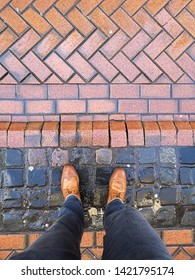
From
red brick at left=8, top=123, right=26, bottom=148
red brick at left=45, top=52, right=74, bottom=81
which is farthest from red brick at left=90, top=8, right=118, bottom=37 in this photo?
red brick at left=8, top=123, right=26, bottom=148

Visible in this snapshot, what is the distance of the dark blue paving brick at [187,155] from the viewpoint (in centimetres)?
259

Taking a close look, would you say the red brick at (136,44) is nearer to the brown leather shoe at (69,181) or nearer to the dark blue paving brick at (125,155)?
the dark blue paving brick at (125,155)

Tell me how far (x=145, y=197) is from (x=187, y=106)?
774 mm

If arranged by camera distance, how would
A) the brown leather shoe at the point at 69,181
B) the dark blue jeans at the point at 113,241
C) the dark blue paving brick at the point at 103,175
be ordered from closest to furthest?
1. the dark blue jeans at the point at 113,241
2. the brown leather shoe at the point at 69,181
3. the dark blue paving brick at the point at 103,175

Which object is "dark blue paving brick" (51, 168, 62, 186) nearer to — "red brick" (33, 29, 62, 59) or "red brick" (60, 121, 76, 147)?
"red brick" (60, 121, 76, 147)

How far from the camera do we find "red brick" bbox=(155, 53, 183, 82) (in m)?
2.68

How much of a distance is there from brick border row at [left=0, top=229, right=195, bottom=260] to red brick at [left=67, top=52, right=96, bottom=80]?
1.20 m

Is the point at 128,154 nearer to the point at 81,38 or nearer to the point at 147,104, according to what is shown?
the point at 147,104

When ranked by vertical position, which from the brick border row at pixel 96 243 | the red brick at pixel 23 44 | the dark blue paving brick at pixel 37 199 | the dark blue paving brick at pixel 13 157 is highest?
the red brick at pixel 23 44

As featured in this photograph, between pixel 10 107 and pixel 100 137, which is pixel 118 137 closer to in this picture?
pixel 100 137

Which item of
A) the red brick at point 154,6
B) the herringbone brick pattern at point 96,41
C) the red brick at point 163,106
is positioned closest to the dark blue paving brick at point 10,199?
the herringbone brick pattern at point 96,41

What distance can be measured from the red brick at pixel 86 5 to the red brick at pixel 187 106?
100 centimetres
